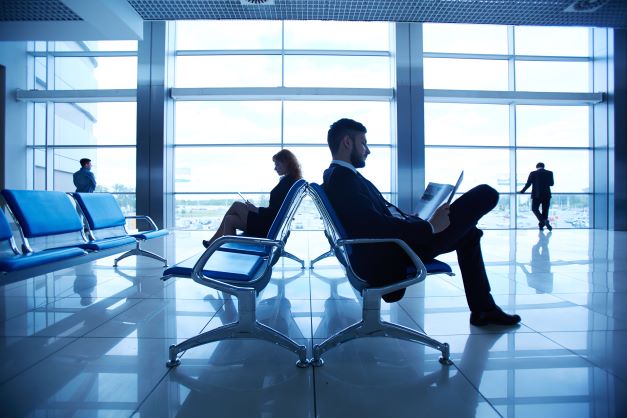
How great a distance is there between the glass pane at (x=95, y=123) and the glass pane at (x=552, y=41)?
9.96 meters

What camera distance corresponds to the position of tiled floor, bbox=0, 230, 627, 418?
1.23 meters

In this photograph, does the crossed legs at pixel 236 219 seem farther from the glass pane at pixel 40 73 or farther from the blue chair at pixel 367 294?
the glass pane at pixel 40 73

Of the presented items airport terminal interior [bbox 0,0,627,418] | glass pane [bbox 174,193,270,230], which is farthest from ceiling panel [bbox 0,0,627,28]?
glass pane [bbox 174,193,270,230]

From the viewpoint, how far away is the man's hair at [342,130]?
1717mm

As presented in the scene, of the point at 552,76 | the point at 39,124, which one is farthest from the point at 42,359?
the point at 552,76

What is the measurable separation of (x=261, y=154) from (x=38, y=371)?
7.64 meters

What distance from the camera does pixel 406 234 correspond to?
4.82 ft

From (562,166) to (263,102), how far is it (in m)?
7.69

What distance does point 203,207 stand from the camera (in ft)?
29.1

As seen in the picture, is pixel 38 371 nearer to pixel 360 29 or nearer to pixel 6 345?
pixel 6 345

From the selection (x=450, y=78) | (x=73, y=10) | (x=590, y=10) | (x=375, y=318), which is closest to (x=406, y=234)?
(x=375, y=318)

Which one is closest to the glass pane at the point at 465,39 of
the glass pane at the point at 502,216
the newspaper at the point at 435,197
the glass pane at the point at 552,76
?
the glass pane at the point at 552,76

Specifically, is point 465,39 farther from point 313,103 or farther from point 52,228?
point 52,228

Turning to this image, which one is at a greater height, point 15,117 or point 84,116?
point 84,116
